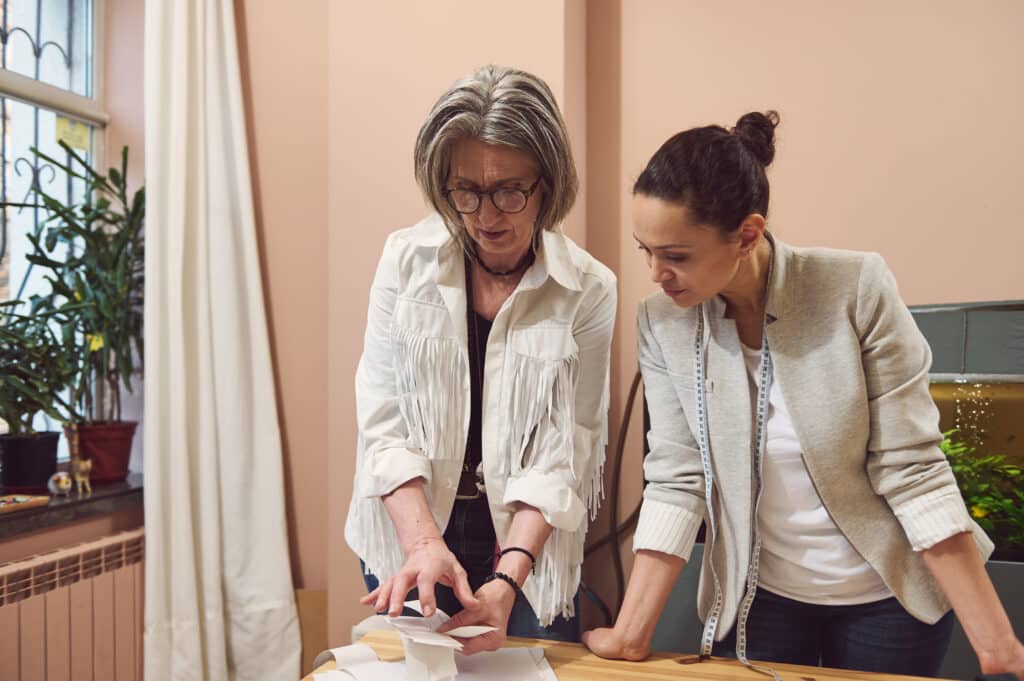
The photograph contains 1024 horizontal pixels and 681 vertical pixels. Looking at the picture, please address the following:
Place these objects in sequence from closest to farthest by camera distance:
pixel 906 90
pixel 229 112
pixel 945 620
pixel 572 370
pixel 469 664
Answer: pixel 469 664, pixel 945 620, pixel 572 370, pixel 906 90, pixel 229 112

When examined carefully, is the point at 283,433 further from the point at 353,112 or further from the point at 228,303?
the point at 353,112

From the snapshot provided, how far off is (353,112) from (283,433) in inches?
40.8

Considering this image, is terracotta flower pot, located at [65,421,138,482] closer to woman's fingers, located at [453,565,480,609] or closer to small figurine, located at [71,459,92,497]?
small figurine, located at [71,459,92,497]

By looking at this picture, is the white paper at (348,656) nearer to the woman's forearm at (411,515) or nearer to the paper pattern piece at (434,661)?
the paper pattern piece at (434,661)

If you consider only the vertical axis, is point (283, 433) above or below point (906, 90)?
below

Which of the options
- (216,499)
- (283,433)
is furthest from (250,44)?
(216,499)

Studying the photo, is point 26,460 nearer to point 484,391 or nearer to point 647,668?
point 484,391

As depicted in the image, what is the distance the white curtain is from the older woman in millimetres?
1183

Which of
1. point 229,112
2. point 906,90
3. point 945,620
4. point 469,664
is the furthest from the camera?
point 229,112

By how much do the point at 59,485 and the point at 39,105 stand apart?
1.17 m

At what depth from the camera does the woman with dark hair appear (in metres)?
1.13

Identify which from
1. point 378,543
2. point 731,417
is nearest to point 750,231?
point 731,417

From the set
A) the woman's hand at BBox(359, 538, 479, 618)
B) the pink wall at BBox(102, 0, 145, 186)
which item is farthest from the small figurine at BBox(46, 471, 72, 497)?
the woman's hand at BBox(359, 538, 479, 618)

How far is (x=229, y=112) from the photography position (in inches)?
101
